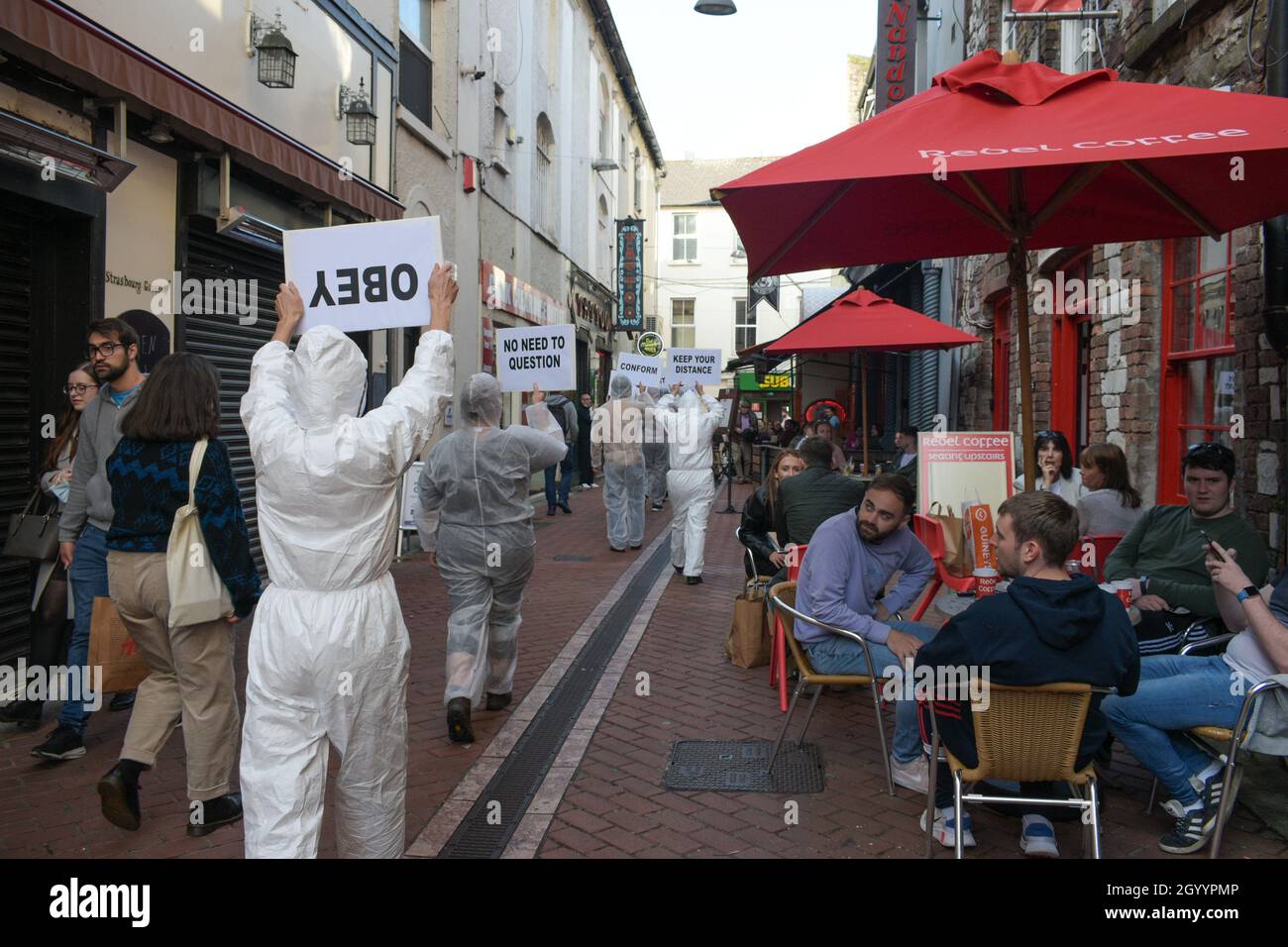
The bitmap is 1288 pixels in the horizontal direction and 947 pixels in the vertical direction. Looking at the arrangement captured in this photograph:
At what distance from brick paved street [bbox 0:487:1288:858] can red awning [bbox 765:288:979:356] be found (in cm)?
373

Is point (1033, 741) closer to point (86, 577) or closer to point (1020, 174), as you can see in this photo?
point (1020, 174)

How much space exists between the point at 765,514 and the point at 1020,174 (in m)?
3.10

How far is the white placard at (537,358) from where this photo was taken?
9.90 m

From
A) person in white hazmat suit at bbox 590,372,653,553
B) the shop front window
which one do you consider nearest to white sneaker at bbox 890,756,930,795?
the shop front window

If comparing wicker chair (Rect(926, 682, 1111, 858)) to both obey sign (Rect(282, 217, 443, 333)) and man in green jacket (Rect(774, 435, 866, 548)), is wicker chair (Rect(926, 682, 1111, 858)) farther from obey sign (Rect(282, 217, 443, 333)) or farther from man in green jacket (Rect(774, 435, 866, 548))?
man in green jacket (Rect(774, 435, 866, 548))

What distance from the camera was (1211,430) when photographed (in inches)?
279

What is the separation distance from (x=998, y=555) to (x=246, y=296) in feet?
25.2

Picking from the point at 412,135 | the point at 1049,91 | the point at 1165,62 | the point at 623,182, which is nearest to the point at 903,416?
the point at 412,135

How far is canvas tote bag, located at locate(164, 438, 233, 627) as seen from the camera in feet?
13.1

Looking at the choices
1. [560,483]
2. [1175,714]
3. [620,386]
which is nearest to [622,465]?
[620,386]

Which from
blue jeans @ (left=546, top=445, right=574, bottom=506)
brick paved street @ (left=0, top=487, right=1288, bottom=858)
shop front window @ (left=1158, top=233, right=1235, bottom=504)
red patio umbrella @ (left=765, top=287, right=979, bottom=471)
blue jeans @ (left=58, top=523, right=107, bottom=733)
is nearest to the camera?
brick paved street @ (left=0, top=487, right=1288, bottom=858)

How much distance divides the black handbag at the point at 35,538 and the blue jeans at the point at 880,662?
3.87 meters

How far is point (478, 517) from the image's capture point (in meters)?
5.36

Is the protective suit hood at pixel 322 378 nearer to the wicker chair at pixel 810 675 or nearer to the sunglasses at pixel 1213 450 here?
the wicker chair at pixel 810 675
